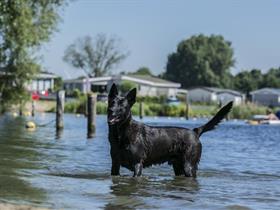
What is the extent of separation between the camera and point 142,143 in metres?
12.0

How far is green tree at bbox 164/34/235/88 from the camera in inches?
6329

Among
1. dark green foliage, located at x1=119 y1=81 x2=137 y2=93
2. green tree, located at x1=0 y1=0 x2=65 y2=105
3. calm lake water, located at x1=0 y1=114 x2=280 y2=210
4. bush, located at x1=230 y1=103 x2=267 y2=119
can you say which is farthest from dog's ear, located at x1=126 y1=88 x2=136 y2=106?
dark green foliage, located at x1=119 y1=81 x2=137 y2=93

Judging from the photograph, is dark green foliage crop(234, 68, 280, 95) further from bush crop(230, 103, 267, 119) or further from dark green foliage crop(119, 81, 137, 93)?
bush crop(230, 103, 267, 119)

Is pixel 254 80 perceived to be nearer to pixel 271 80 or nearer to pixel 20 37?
pixel 271 80

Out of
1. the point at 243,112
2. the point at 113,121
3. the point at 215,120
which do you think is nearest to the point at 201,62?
the point at 243,112

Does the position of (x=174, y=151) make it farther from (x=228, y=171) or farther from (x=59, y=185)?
(x=228, y=171)

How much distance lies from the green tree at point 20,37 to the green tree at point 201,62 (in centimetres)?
12572

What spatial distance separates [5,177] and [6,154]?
5420 millimetres

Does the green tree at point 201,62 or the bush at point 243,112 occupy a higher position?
the green tree at point 201,62

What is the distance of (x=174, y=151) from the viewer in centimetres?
1249

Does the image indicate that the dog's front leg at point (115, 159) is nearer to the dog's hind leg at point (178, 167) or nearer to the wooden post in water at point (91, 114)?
the dog's hind leg at point (178, 167)

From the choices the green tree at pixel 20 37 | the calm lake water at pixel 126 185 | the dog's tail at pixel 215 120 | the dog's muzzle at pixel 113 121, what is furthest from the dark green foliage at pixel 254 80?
the dog's muzzle at pixel 113 121

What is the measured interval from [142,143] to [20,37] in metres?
20.7

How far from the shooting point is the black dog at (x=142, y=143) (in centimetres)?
1155
